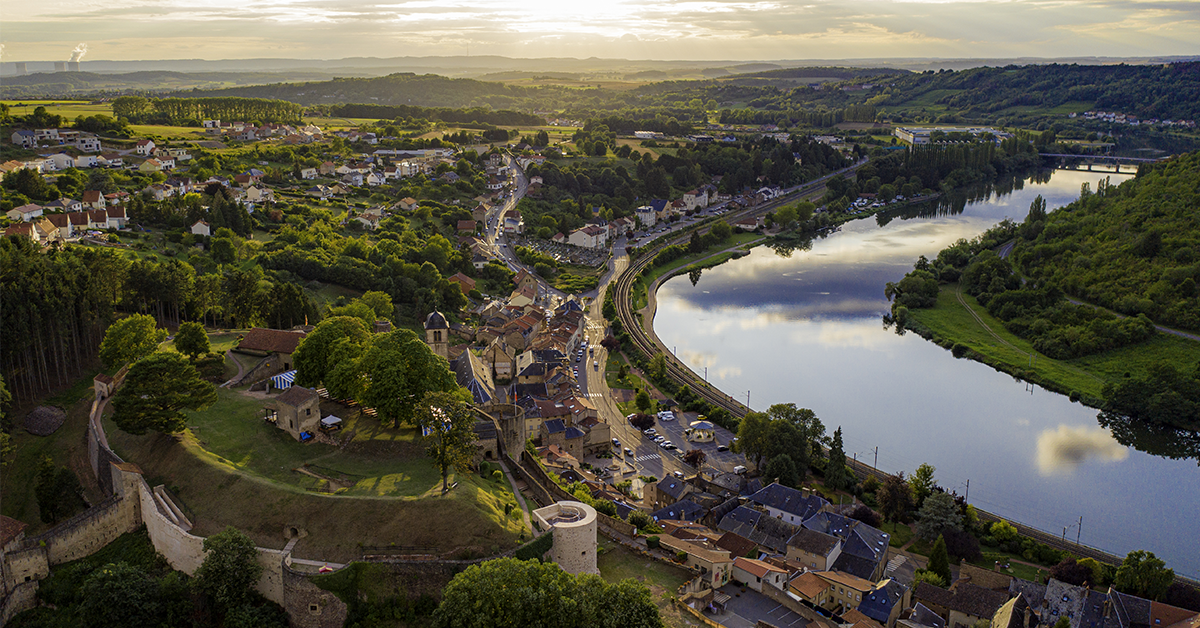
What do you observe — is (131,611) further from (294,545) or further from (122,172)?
(122,172)

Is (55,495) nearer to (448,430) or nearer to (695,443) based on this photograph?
(448,430)

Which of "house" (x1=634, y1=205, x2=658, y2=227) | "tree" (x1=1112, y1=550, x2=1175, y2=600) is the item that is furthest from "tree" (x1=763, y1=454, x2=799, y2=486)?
"house" (x1=634, y1=205, x2=658, y2=227)

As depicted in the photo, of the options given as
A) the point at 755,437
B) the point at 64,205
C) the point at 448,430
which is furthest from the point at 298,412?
the point at 64,205

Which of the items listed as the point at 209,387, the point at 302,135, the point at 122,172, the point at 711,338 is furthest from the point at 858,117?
the point at 209,387

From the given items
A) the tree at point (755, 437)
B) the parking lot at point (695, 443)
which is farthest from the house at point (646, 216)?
the tree at point (755, 437)

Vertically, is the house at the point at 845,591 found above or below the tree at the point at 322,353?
below

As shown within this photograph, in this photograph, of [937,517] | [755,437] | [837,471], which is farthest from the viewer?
[755,437]

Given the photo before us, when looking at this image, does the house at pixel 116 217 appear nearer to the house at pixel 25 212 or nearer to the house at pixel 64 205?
the house at pixel 64 205
